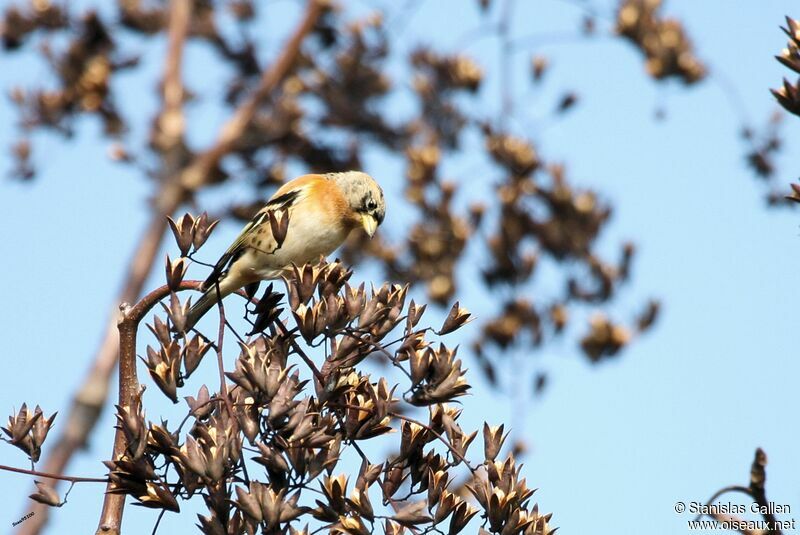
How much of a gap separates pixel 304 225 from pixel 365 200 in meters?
0.58

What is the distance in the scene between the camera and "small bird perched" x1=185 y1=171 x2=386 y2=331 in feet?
19.9

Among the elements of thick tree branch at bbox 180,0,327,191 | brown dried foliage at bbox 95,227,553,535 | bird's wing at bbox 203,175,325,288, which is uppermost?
thick tree branch at bbox 180,0,327,191

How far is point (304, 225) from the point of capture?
20.7 feet

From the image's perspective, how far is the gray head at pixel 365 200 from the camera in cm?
673

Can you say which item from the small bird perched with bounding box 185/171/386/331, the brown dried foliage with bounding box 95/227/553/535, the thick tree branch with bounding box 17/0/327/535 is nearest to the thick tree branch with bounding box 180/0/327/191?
the thick tree branch with bounding box 17/0/327/535

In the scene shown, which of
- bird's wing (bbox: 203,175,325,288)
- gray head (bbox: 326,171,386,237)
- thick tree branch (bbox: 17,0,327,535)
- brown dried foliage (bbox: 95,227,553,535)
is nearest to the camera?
brown dried foliage (bbox: 95,227,553,535)

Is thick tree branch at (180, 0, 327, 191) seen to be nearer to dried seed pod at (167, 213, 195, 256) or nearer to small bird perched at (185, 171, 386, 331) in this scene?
small bird perched at (185, 171, 386, 331)

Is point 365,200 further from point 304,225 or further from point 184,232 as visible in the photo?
point 184,232

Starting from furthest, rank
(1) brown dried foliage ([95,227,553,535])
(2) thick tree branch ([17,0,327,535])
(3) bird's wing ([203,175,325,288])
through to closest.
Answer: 1. (2) thick tree branch ([17,0,327,535])
2. (3) bird's wing ([203,175,325,288])
3. (1) brown dried foliage ([95,227,553,535])

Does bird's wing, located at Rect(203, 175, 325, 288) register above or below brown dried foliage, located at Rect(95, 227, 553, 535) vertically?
above

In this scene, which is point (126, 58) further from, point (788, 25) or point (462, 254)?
point (788, 25)

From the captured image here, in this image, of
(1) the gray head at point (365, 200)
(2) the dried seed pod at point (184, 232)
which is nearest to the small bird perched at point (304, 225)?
(1) the gray head at point (365, 200)

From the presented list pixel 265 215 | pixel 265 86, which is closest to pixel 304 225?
pixel 265 215

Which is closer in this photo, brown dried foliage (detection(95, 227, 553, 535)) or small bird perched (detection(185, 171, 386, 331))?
brown dried foliage (detection(95, 227, 553, 535))
